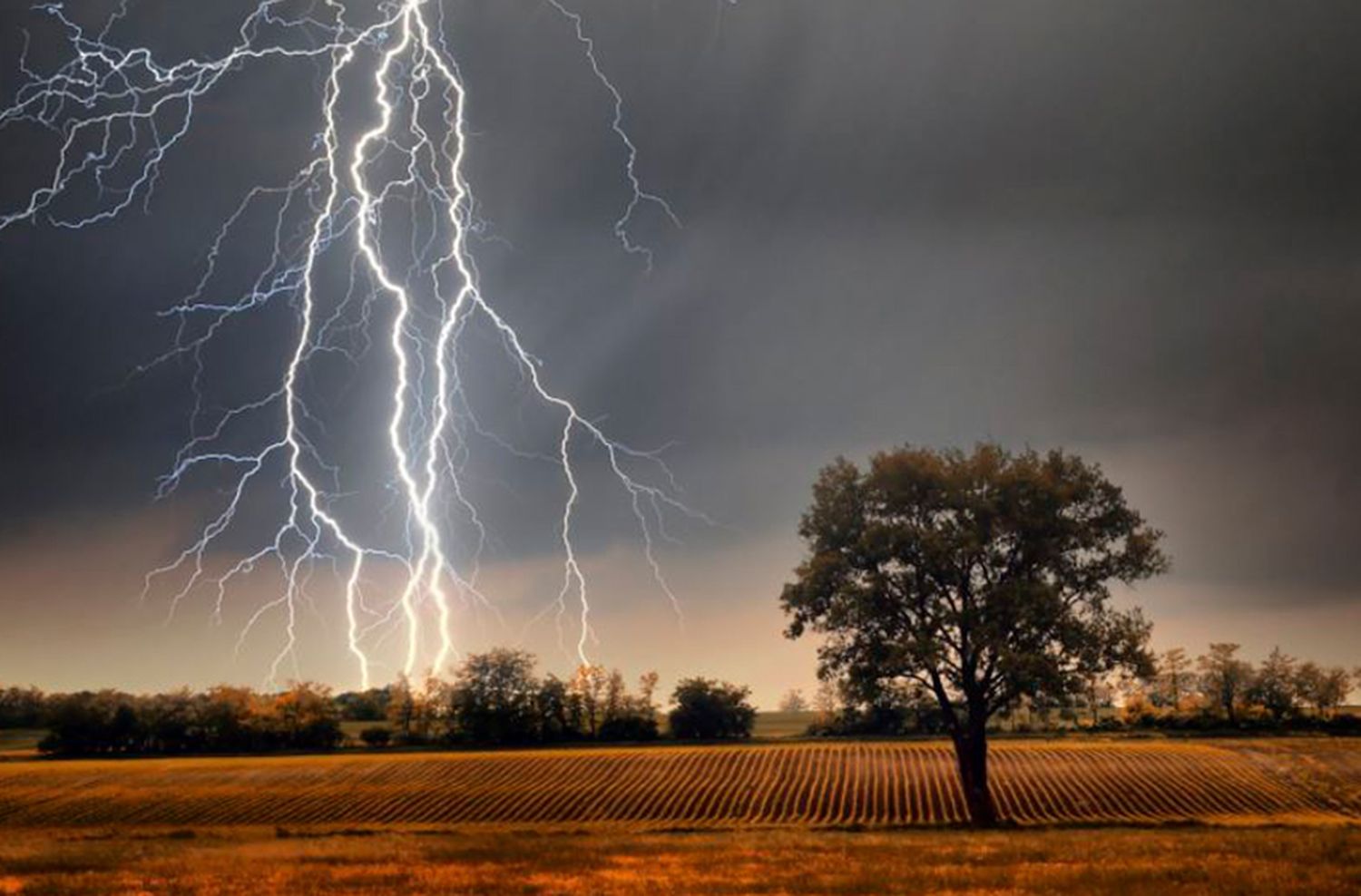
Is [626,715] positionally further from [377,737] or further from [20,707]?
[20,707]

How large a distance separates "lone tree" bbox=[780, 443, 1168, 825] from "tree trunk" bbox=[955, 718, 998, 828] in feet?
0.12

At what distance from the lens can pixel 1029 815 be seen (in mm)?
34875

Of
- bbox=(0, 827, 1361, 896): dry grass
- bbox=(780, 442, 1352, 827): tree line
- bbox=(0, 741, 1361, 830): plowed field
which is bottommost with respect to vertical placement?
bbox=(0, 741, 1361, 830): plowed field

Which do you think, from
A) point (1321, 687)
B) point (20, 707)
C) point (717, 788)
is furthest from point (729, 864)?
Answer: point (20, 707)

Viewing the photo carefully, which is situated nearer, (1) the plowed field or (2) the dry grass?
(2) the dry grass

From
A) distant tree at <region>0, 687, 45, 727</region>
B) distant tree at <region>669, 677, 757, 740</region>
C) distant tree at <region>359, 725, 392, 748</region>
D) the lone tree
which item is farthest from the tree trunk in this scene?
distant tree at <region>0, 687, 45, 727</region>

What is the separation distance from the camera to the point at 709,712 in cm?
7475

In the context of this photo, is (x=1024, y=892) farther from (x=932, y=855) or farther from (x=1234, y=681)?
(x=1234, y=681)

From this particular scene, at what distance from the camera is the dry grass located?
1538 centimetres

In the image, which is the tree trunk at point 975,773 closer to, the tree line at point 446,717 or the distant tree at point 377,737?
the tree line at point 446,717

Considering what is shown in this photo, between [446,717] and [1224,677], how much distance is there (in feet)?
210

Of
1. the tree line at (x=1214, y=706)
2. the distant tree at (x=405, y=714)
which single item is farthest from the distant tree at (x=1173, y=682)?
the distant tree at (x=405, y=714)

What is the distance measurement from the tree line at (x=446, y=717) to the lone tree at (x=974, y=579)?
148 feet

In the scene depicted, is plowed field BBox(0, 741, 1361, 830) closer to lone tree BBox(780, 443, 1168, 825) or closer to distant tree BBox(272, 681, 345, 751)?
lone tree BBox(780, 443, 1168, 825)
